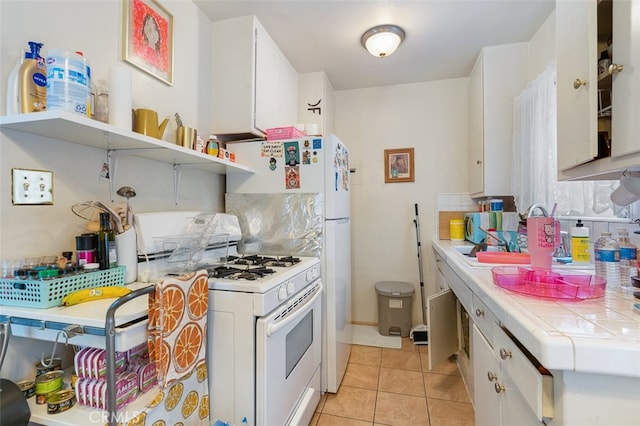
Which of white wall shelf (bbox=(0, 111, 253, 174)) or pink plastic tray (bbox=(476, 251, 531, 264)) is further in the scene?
pink plastic tray (bbox=(476, 251, 531, 264))

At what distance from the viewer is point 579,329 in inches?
27.4

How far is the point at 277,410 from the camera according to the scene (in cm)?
121

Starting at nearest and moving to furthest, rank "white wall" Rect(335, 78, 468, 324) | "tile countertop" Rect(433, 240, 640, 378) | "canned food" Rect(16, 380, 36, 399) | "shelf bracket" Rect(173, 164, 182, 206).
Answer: "tile countertop" Rect(433, 240, 640, 378) → "canned food" Rect(16, 380, 36, 399) → "shelf bracket" Rect(173, 164, 182, 206) → "white wall" Rect(335, 78, 468, 324)

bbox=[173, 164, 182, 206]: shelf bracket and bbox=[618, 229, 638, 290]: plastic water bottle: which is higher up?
bbox=[173, 164, 182, 206]: shelf bracket

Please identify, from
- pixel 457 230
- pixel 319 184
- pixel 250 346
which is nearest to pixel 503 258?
pixel 319 184

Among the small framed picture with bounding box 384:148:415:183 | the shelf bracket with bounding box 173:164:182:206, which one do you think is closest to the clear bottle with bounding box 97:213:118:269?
the shelf bracket with bounding box 173:164:182:206

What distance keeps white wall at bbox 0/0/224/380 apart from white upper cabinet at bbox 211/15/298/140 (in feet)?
0.78

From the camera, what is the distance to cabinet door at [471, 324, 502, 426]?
3.45ft

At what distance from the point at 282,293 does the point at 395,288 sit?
6.01 feet

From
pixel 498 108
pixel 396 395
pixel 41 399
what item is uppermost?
pixel 498 108

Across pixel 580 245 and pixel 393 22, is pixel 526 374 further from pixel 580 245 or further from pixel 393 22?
pixel 393 22

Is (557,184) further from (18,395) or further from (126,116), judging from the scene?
(18,395)

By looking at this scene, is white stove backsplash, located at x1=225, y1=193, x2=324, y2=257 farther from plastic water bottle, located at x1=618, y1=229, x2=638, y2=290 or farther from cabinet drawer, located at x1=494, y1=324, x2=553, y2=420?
plastic water bottle, located at x1=618, y1=229, x2=638, y2=290

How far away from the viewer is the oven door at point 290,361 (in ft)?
3.66
